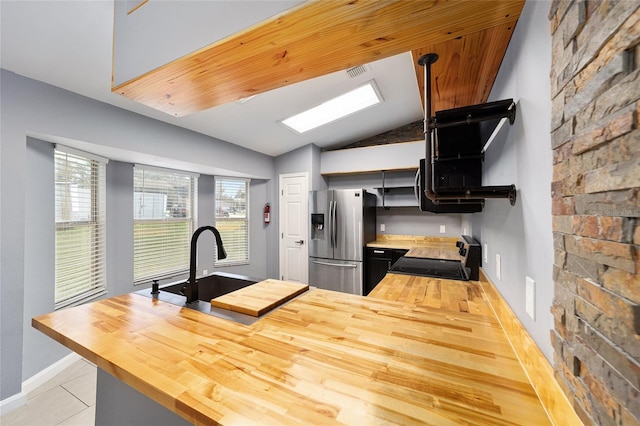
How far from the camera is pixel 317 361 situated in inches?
30.9

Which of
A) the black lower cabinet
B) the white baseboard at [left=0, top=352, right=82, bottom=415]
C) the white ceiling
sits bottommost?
the white baseboard at [left=0, top=352, right=82, bottom=415]

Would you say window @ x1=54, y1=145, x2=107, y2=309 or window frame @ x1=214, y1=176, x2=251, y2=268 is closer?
window @ x1=54, y1=145, x2=107, y2=309

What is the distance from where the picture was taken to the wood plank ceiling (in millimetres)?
872

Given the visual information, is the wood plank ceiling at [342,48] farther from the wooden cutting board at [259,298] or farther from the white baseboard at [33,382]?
the white baseboard at [33,382]

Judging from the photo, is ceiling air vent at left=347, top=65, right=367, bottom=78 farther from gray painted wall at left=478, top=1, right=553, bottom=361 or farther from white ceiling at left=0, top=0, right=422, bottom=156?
gray painted wall at left=478, top=1, right=553, bottom=361

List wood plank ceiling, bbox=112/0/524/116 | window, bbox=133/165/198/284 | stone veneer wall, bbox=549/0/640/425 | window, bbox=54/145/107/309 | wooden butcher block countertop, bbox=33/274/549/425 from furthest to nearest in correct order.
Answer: window, bbox=133/165/198/284
window, bbox=54/145/107/309
wood plank ceiling, bbox=112/0/524/116
wooden butcher block countertop, bbox=33/274/549/425
stone veneer wall, bbox=549/0/640/425

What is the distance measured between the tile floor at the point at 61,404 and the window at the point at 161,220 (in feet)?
3.82

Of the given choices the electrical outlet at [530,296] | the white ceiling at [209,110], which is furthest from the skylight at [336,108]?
the electrical outlet at [530,296]

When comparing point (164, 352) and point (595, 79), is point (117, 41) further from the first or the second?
A: point (595, 79)

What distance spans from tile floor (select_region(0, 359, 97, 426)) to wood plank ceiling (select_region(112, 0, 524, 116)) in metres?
2.44

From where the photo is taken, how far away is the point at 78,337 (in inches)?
37.7

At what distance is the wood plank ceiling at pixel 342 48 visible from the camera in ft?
2.86

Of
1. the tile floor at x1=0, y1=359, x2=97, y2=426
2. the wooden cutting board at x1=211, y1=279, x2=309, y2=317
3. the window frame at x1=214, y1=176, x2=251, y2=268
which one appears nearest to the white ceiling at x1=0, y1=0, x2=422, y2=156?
the window frame at x1=214, y1=176, x2=251, y2=268

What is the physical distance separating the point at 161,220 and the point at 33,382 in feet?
6.49
